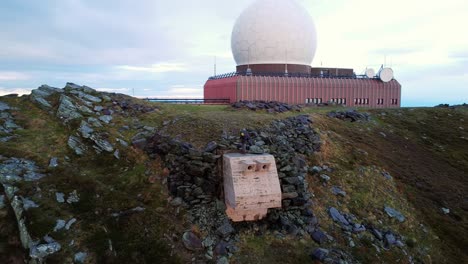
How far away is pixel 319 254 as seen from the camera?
11359mm

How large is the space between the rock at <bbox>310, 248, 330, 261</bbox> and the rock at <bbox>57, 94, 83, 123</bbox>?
12977 mm

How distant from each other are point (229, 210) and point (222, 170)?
6.60ft

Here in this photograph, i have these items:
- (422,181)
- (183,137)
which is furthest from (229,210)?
(422,181)

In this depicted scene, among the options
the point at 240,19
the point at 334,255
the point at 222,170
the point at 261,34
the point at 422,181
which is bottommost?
the point at 334,255

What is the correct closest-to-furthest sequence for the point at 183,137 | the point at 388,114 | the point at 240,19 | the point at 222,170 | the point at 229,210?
1. the point at 229,210
2. the point at 222,170
3. the point at 183,137
4. the point at 388,114
5. the point at 240,19

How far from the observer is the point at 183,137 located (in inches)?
625

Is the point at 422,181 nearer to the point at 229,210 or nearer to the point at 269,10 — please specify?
the point at 229,210

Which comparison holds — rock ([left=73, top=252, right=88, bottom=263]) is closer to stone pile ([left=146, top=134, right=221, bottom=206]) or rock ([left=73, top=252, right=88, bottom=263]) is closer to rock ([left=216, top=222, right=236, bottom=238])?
stone pile ([left=146, top=134, right=221, bottom=206])

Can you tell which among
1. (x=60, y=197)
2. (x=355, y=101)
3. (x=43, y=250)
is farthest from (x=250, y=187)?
(x=355, y=101)

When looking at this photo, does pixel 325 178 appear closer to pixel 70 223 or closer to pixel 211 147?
pixel 211 147

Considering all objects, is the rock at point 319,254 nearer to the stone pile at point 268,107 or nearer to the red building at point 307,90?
the stone pile at point 268,107

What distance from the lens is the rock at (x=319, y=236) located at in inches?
484

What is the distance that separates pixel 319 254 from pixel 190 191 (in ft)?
18.1

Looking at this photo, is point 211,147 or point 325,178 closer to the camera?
point 211,147
